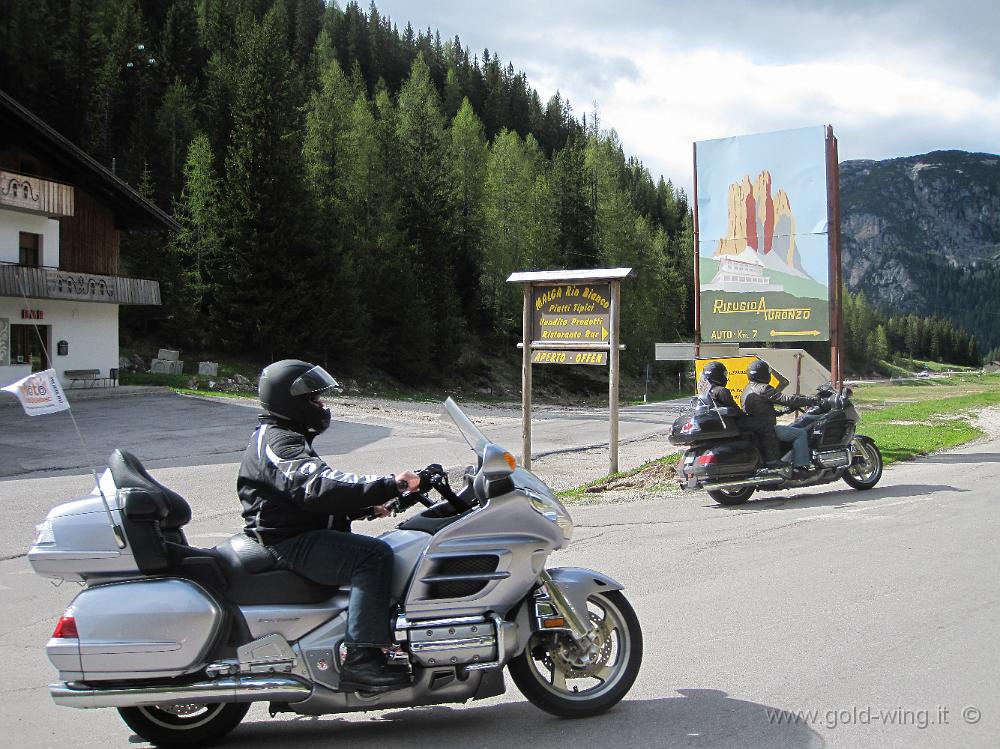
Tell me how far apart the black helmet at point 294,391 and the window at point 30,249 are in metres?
33.2

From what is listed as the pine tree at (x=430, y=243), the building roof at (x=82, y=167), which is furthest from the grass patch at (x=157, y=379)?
the pine tree at (x=430, y=243)

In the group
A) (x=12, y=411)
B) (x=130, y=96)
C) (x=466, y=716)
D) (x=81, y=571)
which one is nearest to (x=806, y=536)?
(x=466, y=716)

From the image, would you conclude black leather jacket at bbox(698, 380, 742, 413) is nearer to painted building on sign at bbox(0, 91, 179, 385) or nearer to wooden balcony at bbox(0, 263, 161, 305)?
wooden balcony at bbox(0, 263, 161, 305)

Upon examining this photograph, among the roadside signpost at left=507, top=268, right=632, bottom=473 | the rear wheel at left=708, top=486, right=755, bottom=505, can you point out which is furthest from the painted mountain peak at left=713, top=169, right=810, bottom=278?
the rear wheel at left=708, top=486, right=755, bottom=505

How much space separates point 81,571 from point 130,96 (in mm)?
71138

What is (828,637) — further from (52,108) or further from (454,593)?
(52,108)

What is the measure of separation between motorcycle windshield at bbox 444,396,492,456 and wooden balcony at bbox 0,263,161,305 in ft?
91.5

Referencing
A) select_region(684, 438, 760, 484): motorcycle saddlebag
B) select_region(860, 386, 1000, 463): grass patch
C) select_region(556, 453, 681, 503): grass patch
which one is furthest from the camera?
select_region(860, 386, 1000, 463): grass patch

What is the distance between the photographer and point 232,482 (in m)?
14.8

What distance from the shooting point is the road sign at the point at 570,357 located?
47.6ft

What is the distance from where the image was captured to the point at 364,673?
409 cm

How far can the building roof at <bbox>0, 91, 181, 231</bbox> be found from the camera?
106 ft

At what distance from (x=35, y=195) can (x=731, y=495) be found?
29.0 meters

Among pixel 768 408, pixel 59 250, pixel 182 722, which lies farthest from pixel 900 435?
pixel 59 250
